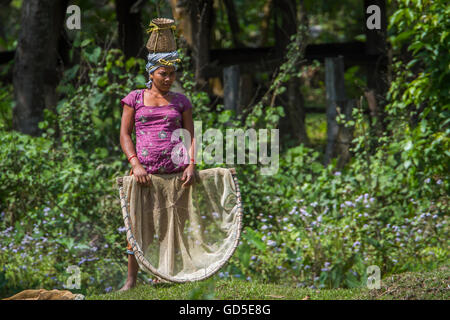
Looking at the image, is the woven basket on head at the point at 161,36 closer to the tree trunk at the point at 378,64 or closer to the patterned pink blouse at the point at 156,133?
the patterned pink blouse at the point at 156,133

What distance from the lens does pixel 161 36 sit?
4566 mm

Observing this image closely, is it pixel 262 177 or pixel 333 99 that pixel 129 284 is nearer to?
pixel 262 177

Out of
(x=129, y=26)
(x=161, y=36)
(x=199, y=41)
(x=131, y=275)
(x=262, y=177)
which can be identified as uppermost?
(x=129, y=26)

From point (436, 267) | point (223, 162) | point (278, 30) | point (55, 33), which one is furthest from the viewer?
point (278, 30)

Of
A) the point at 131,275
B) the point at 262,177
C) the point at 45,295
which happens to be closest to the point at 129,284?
the point at 131,275

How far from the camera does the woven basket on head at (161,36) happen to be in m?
4.54

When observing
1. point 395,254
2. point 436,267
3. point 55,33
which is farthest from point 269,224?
point 55,33

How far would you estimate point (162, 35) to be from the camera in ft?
15.0

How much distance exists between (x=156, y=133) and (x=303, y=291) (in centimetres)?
154

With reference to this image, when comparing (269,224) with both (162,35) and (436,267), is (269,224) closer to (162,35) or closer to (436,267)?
(436,267)

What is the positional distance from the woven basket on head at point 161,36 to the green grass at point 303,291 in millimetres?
1644

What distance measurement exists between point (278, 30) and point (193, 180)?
17.5ft

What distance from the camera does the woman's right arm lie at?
14.9 feet
